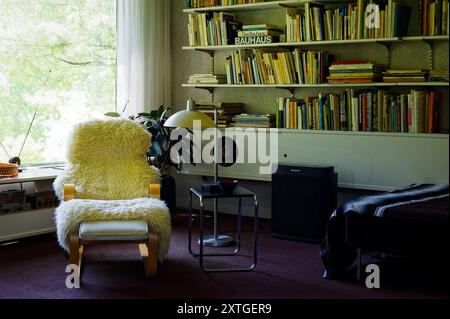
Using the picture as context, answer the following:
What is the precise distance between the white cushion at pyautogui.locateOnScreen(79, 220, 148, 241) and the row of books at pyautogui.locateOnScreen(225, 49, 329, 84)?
1.96 metres

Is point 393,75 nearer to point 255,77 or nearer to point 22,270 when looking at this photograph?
point 255,77

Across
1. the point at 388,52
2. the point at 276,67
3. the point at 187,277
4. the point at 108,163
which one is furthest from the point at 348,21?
the point at 187,277

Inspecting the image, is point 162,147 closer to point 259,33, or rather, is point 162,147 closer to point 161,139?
point 161,139

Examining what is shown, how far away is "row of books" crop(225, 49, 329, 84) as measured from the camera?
189 inches

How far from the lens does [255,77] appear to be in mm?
5137

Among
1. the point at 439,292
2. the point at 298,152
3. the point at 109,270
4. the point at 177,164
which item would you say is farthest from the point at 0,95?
the point at 439,292

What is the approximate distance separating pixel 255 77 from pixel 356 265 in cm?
196

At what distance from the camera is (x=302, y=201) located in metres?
4.53

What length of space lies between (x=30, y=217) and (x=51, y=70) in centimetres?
128

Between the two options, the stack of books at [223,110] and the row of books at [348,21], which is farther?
the stack of books at [223,110]

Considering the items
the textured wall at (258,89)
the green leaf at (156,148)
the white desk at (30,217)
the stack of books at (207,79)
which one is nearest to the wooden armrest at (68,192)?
the white desk at (30,217)

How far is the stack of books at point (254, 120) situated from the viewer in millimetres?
5074

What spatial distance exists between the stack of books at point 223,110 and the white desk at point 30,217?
1.30 meters

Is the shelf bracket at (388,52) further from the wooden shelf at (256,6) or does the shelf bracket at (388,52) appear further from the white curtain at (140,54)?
the white curtain at (140,54)
